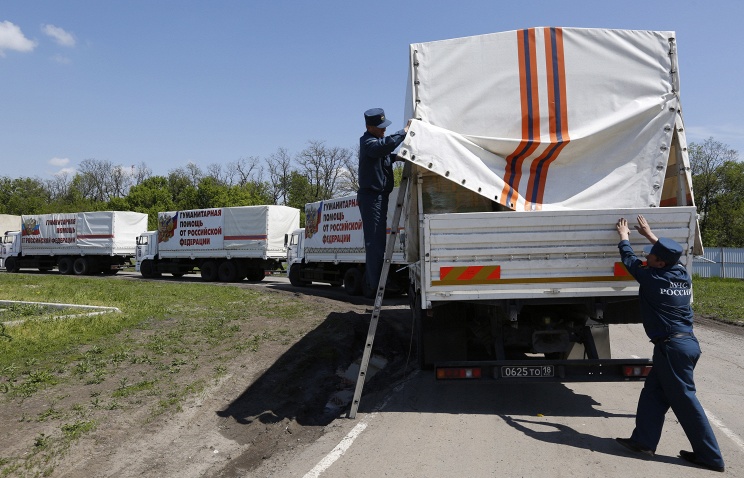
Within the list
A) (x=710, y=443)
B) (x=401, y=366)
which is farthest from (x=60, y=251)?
(x=710, y=443)

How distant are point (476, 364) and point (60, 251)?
111 ft

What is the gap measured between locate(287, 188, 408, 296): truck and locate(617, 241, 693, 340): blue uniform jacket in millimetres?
13040

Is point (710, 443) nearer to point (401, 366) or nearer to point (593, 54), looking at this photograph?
point (593, 54)

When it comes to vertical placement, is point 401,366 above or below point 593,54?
below

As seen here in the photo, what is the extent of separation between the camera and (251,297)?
16109 mm

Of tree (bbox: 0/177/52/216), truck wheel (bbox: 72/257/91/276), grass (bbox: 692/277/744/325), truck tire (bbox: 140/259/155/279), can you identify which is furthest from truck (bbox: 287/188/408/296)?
tree (bbox: 0/177/52/216)

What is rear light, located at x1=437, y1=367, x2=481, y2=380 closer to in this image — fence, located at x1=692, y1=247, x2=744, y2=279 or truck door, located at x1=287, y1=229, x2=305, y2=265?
truck door, located at x1=287, y1=229, x2=305, y2=265

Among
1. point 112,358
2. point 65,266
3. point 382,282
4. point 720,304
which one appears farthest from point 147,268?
point 382,282

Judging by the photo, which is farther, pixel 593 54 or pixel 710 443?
pixel 593 54

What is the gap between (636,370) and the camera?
212 inches

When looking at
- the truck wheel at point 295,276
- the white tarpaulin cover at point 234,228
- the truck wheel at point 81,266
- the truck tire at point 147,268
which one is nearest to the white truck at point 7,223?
the truck wheel at point 81,266

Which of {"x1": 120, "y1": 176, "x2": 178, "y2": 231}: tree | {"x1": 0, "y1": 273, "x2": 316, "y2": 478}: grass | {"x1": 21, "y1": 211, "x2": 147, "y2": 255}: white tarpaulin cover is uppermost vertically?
{"x1": 120, "y1": 176, "x2": 178, "y2": 231}: tree

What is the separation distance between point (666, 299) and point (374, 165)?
305 centimetres

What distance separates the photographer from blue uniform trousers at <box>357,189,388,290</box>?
618cm
